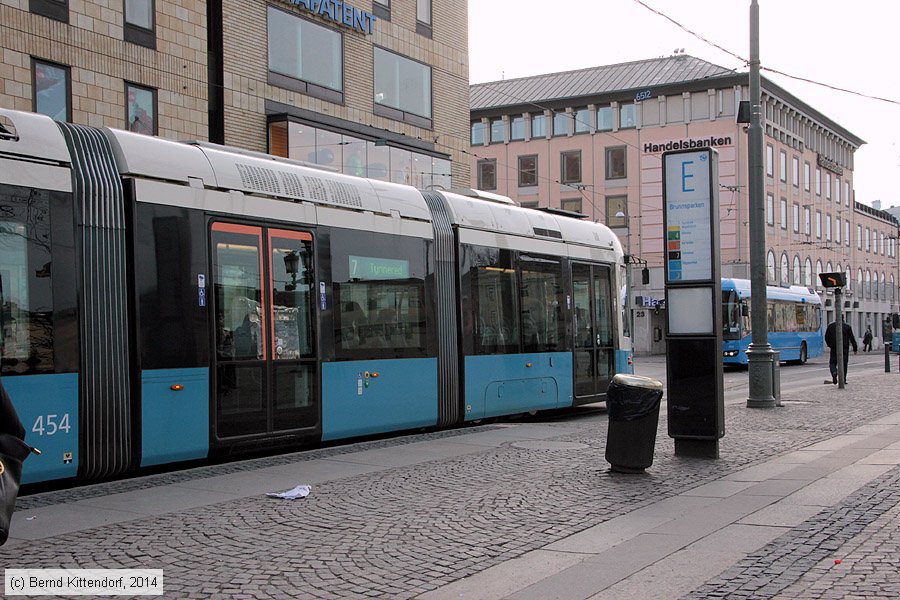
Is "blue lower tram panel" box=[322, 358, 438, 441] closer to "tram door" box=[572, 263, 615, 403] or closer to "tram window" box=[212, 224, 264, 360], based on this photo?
"tram window" box=[212, 224, 264, 360]

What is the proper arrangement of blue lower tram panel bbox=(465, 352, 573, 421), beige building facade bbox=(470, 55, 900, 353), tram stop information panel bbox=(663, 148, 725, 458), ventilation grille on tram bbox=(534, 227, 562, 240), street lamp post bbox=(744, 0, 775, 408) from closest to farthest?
tram stop information panel bbox=(663, 148, 725, 458) < blue lower tram panel bbox=(465, 352, 573, 421) < ventilation grille on tram bbox=(534, 227, 562, 240) < street lamp post bbox=(744, 0, 775, 408) < beige building facade bbox=(470, 55, 900, 353)

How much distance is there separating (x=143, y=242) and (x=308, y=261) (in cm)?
228

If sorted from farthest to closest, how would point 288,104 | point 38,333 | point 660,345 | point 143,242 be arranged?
point 660,345 < point 288,104 < point 143,242 < point 38,333

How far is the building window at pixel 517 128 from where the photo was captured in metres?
64.8

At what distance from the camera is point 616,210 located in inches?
2413

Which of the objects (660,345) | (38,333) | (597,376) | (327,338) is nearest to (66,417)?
(38,333)

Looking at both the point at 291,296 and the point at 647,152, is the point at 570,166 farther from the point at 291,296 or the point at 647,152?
the point at 291,296

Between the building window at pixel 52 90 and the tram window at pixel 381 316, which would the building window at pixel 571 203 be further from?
Answer: the tram window at pixel 381 316

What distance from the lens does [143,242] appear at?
30.7ft

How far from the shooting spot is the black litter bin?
31.0ft

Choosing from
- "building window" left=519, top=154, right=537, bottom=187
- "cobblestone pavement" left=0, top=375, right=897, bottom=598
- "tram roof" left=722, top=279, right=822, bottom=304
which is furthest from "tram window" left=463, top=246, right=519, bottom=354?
"building window" left=519, top=154, right=537, bottom=187

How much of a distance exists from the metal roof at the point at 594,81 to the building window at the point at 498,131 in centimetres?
110

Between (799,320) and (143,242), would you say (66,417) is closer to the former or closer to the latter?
(143,242)

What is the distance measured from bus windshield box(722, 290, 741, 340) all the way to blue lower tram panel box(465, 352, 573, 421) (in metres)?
22.6
